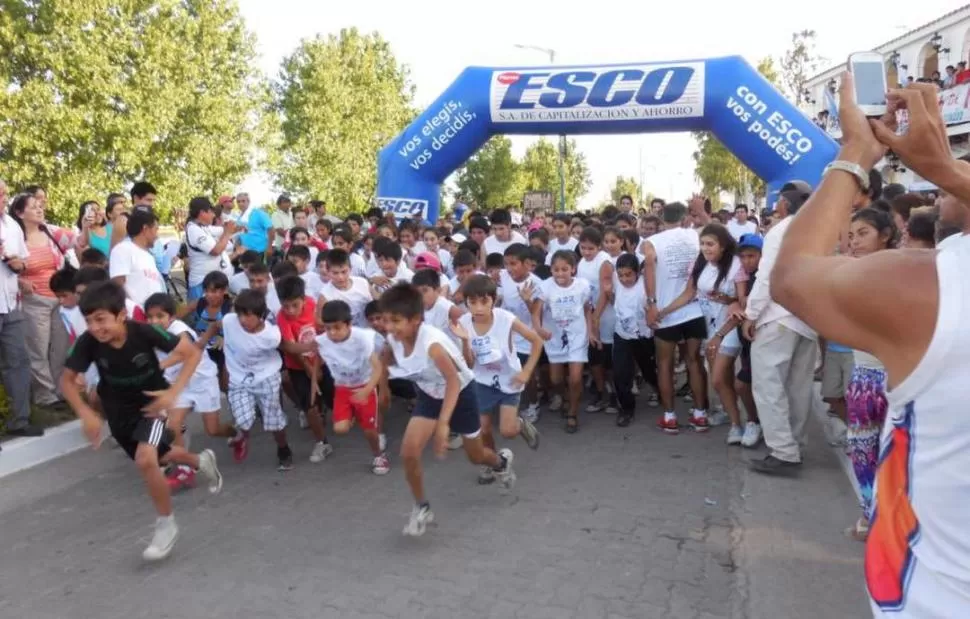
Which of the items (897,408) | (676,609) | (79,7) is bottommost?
(676,609)

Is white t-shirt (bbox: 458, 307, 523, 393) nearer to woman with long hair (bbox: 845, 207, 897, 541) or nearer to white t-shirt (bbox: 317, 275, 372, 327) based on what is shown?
white t-shirt (bbox: 317, 275, 372, 327)

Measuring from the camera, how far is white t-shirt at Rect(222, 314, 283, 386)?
567 centimetres

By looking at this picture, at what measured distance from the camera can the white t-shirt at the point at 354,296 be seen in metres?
6.59

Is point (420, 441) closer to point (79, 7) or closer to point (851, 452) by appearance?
point (851, 452)

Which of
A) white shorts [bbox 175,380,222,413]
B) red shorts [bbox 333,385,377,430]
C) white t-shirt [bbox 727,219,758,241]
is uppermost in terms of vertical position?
white t-shirt [bbox 727,219,758,241]

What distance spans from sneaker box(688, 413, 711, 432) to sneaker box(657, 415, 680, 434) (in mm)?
132

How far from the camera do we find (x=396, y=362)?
15.8 feet

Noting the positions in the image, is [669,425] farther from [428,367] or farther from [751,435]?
[428,367]

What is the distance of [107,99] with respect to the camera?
14.4 metres

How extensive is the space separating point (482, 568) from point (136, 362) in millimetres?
2206

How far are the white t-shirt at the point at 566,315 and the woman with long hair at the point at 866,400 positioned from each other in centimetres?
265

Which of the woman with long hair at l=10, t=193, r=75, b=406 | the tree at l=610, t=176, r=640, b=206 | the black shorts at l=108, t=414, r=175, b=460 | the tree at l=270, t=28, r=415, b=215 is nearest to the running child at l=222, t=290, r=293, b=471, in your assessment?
the black shorts at l=108, t=414, r=175, b=460

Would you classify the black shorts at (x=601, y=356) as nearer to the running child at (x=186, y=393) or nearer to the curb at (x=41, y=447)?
the running child at (x=186, y=393)

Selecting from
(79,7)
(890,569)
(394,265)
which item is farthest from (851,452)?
(79,7)
